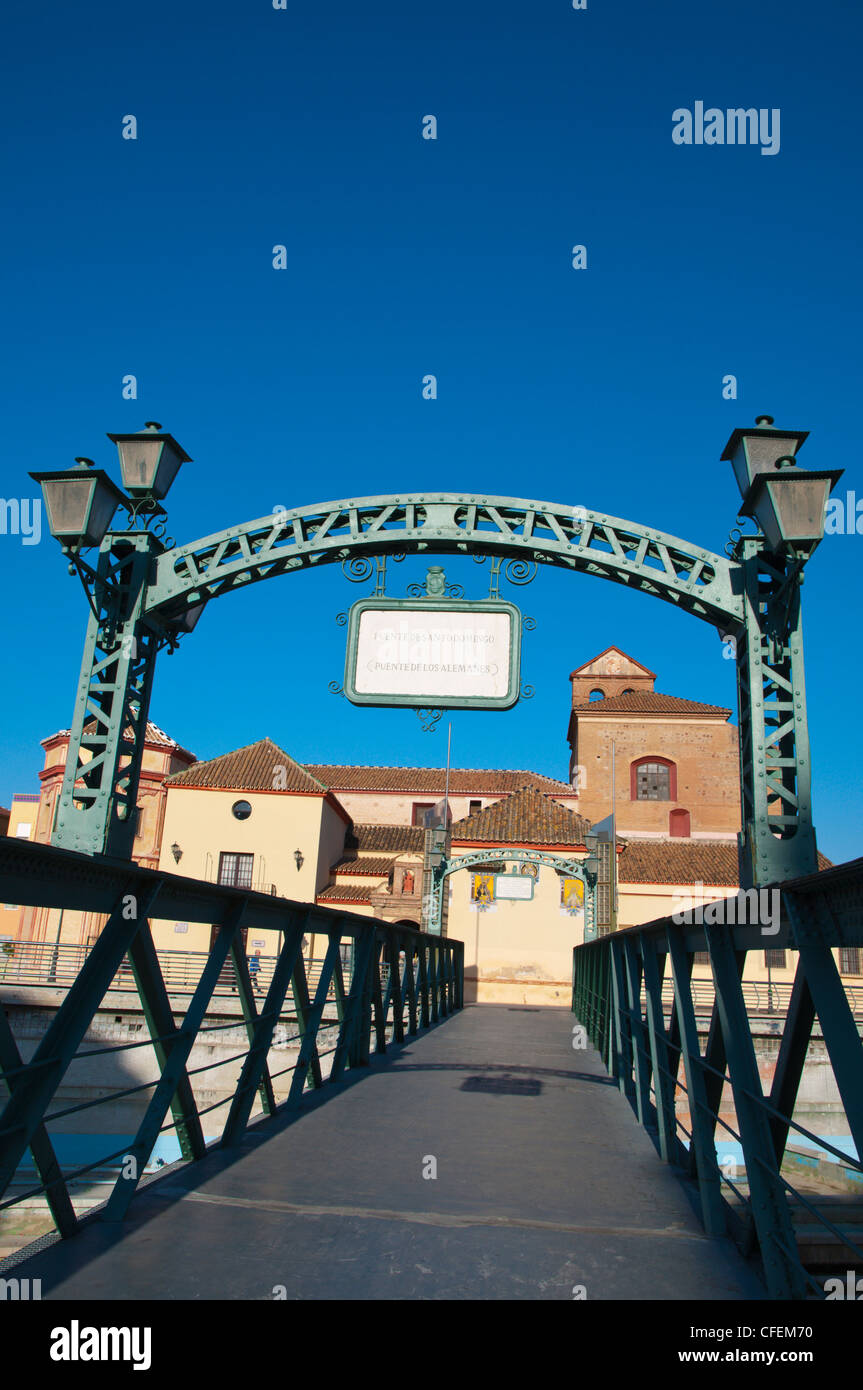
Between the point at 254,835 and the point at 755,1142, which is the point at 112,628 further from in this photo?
the point at 254,835

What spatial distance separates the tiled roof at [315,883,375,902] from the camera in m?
33.5

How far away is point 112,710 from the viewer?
757 centimetres

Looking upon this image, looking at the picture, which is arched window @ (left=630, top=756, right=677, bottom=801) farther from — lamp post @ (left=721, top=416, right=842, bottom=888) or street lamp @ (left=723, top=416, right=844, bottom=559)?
street lamp @ (left=723, top=416, right=844, bottom=559)

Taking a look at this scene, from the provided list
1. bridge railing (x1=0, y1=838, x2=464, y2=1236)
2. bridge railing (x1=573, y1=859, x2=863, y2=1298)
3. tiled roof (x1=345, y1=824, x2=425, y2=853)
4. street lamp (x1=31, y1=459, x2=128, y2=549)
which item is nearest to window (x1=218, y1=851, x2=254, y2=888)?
tiled roof (x1=345, y1=824, x2=425, y2=853)

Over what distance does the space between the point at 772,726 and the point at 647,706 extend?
33.7 m

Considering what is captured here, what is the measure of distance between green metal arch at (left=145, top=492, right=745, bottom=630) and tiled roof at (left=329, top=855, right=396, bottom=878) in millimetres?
27095

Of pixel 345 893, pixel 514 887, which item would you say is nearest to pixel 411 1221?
pixel 514 887

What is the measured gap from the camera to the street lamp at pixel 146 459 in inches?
313

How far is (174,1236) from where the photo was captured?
312cm

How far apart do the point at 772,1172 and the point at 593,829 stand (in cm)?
2858

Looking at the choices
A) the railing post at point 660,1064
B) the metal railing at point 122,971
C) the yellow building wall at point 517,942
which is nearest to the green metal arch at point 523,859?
the metal railing at point 122,971

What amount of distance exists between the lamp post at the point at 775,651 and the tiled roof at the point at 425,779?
36389 mm

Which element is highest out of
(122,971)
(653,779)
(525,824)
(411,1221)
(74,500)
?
(653,779)
